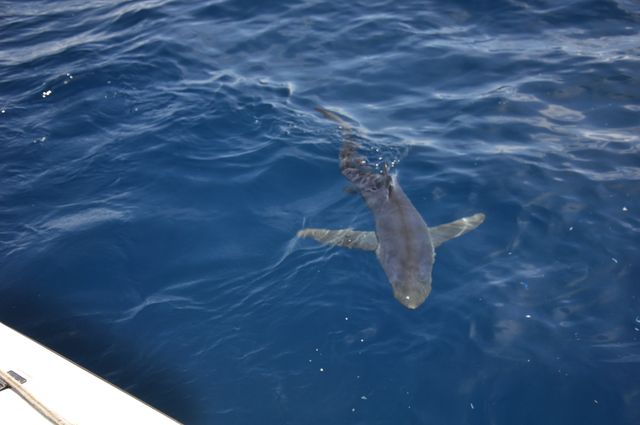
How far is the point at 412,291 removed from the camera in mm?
7539

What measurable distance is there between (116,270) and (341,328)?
3.59 meters

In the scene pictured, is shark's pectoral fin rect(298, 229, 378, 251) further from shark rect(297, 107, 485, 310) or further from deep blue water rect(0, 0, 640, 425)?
deep blue water rect(0, 0, 640, 425)

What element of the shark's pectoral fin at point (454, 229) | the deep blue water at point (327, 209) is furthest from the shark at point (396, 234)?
the deep blue water at point (327, 209)

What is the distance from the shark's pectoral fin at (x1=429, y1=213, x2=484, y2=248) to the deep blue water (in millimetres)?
156

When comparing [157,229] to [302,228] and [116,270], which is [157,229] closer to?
[116,270]

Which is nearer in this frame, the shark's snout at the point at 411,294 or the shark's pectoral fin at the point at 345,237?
the shark's snout at the point at 411,294

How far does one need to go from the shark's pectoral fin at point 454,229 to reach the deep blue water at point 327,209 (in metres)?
0.16

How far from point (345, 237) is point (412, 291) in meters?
1.52

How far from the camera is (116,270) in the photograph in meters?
8.45

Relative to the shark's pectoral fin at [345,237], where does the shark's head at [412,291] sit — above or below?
below

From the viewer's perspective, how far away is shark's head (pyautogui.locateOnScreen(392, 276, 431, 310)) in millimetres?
7449

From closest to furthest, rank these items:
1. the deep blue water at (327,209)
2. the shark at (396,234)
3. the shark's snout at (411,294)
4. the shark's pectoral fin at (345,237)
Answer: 1. the deep blue water at (327,209)
2. the shark's snout at (411,294)
3. the shark at (396,234)
4. the shark's pectoral fin at (345,237)

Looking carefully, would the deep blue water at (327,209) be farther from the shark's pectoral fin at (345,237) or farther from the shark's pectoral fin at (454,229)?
the shark's pectoral fin at (345,237)

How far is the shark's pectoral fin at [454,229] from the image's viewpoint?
8.44m
